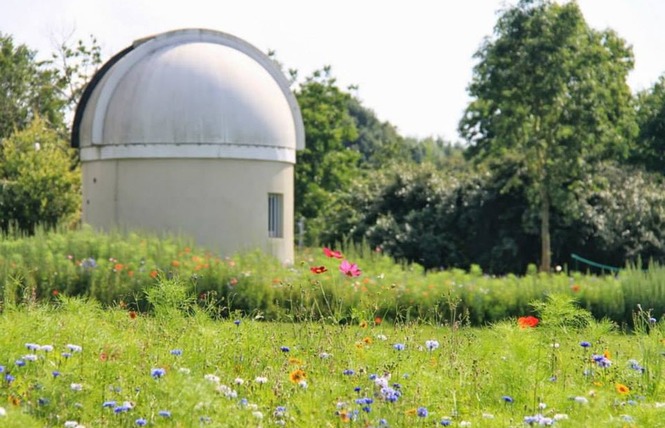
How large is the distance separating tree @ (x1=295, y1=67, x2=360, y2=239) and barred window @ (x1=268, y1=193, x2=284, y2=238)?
33.3 feet

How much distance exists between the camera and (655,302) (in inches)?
482

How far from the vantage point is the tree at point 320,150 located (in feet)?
96.6

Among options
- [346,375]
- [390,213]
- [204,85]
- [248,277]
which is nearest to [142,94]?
[204,85]

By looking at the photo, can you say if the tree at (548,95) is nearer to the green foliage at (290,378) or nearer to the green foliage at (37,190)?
the green foliage at (37,190)

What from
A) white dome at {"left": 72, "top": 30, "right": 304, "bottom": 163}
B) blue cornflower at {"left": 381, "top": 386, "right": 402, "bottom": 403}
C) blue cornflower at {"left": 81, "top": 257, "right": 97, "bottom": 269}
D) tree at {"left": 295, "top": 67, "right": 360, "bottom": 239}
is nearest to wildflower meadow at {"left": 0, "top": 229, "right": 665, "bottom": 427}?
blue cornflower at {"left": 381, "top": 386, "right": 402, "bottom": 403}

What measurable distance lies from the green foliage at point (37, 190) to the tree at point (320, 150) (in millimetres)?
7496

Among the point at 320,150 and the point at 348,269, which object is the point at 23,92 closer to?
the point at 320,150

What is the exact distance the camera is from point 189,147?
57.8ft

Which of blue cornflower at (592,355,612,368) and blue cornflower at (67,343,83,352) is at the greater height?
blue cornflower at (67,343,83,352)

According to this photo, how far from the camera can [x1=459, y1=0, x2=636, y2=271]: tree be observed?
21.0 metres

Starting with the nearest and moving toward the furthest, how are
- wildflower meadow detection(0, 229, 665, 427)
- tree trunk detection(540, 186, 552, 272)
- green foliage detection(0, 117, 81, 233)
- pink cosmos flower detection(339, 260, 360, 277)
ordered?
wildflower meadow detection(0, 229, 665, 427), pink cosmos flower detection(339, 260, 360, 277), tree trunk detection(540, 186, 552, 272), green foliage detection(0, 117, 81, 233)

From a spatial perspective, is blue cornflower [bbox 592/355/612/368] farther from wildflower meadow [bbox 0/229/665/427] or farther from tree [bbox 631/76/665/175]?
tree [bbox 631/76/665/175]

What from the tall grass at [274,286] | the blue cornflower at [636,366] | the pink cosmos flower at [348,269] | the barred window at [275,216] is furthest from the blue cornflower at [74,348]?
the barred window at [275,216]

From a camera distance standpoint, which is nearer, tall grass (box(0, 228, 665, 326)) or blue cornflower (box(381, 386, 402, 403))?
blue cornflower (box(381, 386, 402, 403))
